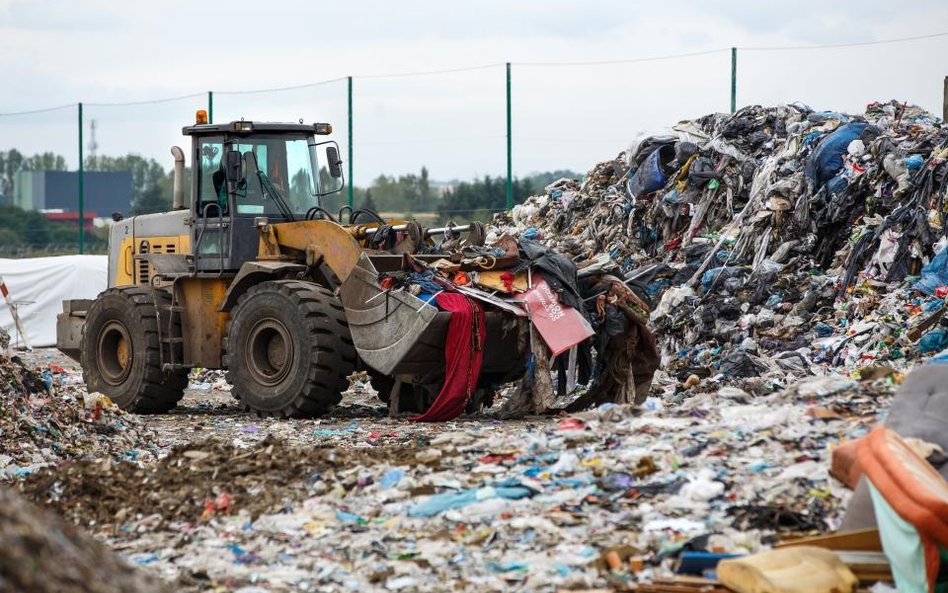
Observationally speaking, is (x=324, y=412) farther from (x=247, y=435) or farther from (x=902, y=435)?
(x=902, y=435)

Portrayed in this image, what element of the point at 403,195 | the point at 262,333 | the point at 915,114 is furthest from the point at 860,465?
the point at 403,195

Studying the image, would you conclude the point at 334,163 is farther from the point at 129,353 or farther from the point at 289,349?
the point at 129,353

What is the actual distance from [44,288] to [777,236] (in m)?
11.8

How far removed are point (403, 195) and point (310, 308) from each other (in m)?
15.6

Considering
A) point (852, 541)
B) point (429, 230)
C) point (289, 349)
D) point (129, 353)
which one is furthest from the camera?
point (129, 353)

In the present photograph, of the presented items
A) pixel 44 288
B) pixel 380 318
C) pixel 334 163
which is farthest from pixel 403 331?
pixel 44 288

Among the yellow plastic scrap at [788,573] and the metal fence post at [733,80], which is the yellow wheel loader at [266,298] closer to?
the yellow plastic scrap at [788,573]

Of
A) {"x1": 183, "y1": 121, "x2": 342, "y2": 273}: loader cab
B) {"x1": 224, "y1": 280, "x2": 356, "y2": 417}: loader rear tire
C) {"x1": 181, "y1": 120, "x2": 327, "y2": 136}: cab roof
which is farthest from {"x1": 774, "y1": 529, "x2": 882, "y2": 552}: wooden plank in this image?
{"x1": 181, "y1": 120, "x2": 327, "y2": 136}: cab roof

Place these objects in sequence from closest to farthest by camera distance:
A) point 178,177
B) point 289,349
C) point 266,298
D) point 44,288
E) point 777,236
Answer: point 289,349 → point 266,298 → point 178,177 → point 777,236 → point 44,288

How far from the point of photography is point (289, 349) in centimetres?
1273

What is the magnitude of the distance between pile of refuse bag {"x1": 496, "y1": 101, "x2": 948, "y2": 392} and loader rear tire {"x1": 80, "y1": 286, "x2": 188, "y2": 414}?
4.09 m

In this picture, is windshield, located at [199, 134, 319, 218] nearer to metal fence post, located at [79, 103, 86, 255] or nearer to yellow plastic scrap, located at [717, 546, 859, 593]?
yellow plastic scrap, located at [717, 546, 859, 593]

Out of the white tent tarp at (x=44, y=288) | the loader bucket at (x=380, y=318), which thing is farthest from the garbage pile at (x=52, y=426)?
the white tent tarp at (x=44, y=288)

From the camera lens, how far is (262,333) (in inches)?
515
